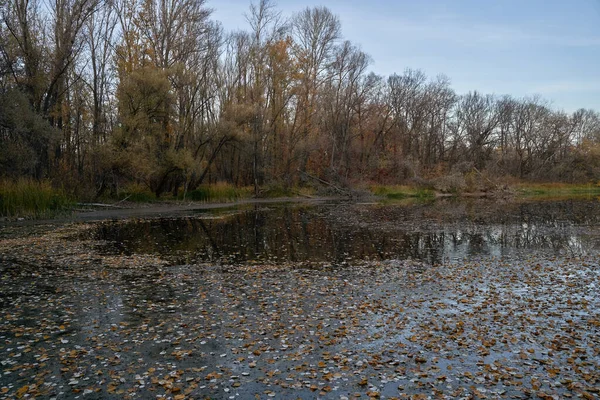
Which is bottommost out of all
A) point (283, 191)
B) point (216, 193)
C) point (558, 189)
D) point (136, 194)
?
point (558, 189)

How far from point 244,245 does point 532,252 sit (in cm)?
1034

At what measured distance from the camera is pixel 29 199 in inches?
984

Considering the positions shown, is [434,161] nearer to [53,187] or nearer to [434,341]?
[53,187]

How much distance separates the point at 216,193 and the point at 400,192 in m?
22.6

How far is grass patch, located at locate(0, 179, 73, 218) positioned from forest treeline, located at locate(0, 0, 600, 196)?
3.61 feet

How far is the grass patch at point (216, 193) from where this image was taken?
131 ft

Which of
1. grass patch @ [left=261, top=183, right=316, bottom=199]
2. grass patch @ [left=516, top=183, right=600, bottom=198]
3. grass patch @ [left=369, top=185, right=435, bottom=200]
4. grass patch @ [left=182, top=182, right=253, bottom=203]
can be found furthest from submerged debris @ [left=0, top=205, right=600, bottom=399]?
grass patch @ [left=516, top=183, right=600, bottom=198]

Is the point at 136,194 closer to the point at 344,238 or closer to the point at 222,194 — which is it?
the point at 222,194

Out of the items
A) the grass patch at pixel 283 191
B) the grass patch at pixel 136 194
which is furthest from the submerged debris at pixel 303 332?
the grass patch at pixel 283 191

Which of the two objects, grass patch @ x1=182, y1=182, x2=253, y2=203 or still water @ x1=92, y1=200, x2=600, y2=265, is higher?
grass patch @ x1=182, y1=182, x2=253, y2=203

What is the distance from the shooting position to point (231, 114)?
38.6 metres

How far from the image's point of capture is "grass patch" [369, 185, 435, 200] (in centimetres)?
5172

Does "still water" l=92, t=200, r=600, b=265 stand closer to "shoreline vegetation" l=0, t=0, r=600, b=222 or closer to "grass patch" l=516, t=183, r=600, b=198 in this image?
"shoreline vegetation" l=0, t=0, r=600, b=222

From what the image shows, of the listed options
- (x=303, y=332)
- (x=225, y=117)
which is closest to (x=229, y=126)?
(x=225, y=117)
